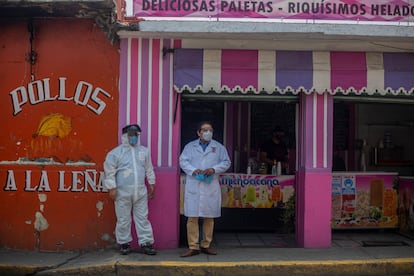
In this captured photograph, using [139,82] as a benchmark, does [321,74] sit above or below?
→ above

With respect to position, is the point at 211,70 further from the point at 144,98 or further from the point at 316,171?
the point at 316,171

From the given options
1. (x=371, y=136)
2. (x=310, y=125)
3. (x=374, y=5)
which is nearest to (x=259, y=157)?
(x=310, y=125)

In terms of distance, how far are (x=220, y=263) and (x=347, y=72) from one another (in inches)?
129

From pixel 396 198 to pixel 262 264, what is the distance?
10.6ft

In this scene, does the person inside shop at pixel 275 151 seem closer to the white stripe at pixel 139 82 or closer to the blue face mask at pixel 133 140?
the white stripe at pixel 139 82

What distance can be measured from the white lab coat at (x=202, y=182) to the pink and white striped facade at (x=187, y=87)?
0.28m

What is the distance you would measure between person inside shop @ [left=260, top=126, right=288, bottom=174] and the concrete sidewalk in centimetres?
197

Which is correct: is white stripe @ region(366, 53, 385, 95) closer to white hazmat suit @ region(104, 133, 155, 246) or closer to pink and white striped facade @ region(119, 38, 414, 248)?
pink and white striped facade @ region(119, 38, 414, 248)

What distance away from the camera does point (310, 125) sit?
→ 7348 mm

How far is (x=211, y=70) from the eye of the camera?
7.11 m

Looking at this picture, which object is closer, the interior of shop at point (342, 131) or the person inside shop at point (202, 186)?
the person inside shop at point (202, 186)

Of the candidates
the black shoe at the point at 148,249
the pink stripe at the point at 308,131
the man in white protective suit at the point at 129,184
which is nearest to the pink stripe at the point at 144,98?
the man in white protective suit at the point at 129,184

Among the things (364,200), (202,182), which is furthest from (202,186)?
(364,200)

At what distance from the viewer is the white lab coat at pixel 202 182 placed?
6891mm
